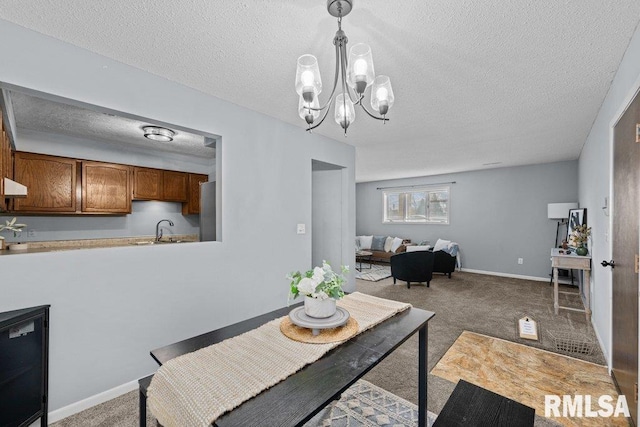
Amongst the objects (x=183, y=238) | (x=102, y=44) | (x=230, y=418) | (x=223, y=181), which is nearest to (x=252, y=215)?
(x=223, y=181)

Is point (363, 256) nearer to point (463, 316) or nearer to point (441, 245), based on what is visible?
point (441, 245)

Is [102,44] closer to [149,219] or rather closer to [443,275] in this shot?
[149,219]

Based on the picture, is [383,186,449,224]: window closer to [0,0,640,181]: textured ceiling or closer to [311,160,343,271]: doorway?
[311,160,343,271]: doorway

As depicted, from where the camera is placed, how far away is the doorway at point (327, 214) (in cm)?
416

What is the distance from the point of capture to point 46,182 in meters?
3.44

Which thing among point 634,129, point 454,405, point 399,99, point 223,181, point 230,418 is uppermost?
point 399,99

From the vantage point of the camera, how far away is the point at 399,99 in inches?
102

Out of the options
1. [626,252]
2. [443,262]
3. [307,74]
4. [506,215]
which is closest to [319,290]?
[307,74]

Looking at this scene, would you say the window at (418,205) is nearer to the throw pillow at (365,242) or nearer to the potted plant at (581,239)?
the throw pillow at (365,242)

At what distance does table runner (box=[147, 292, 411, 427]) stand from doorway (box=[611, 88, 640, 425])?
5.63 feet

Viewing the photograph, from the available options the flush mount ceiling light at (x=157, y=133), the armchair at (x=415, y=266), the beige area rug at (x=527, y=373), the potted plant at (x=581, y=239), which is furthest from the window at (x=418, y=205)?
the flush mount ceiling light at (x=157, y=133)

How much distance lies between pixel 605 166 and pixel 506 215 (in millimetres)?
3754

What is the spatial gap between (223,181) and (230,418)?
203 centimetres

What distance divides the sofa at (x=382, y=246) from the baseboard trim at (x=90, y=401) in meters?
5.69
